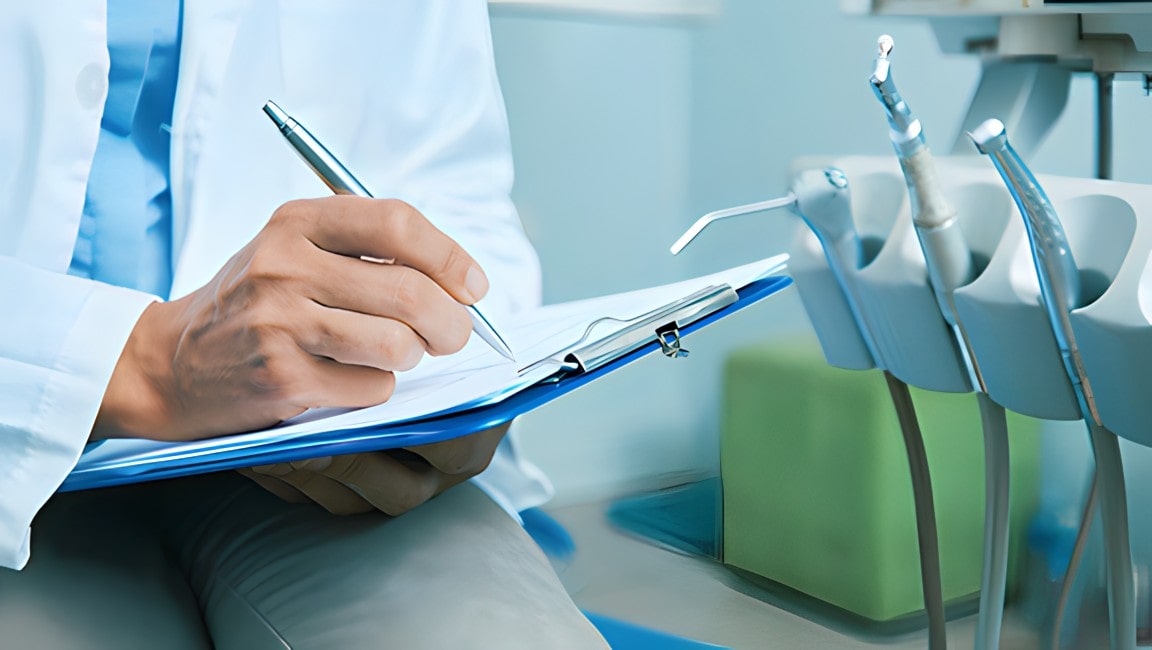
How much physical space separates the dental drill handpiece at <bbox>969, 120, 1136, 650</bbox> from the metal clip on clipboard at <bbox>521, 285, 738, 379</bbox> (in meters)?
0.23

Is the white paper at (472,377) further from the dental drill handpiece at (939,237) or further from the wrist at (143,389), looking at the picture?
the dental drill handpiece at (939,237)

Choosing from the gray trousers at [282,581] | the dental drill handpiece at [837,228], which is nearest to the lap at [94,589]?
the gray trousers at [282,581]

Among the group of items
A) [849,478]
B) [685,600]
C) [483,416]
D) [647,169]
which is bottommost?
[685,600]

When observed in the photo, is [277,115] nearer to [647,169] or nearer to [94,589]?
[94,589]

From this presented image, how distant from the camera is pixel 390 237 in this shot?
0.27 meters

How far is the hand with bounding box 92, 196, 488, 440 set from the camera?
0.27 metres

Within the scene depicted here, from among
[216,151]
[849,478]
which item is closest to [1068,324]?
[216,151]

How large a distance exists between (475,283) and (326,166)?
0.17 feet

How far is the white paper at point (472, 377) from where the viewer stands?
0.81ft

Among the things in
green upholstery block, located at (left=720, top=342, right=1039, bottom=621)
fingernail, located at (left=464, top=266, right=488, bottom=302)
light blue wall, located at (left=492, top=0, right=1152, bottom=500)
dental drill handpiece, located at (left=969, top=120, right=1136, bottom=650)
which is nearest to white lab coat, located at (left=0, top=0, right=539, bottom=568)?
fingernail, located at (left=464, top=266, right=488, bottom=302)

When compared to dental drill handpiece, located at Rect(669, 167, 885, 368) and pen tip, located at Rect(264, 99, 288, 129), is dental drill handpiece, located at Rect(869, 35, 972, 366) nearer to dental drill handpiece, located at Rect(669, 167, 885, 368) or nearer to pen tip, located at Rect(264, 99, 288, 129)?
dental drill handpiece, located at Rect(669, 167, 885, 368)

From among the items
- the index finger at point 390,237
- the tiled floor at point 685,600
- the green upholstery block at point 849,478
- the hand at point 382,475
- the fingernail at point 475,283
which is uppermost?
the index finger at point 390,237

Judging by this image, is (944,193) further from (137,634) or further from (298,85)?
(137,634)

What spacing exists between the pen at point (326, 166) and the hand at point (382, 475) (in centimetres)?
5
